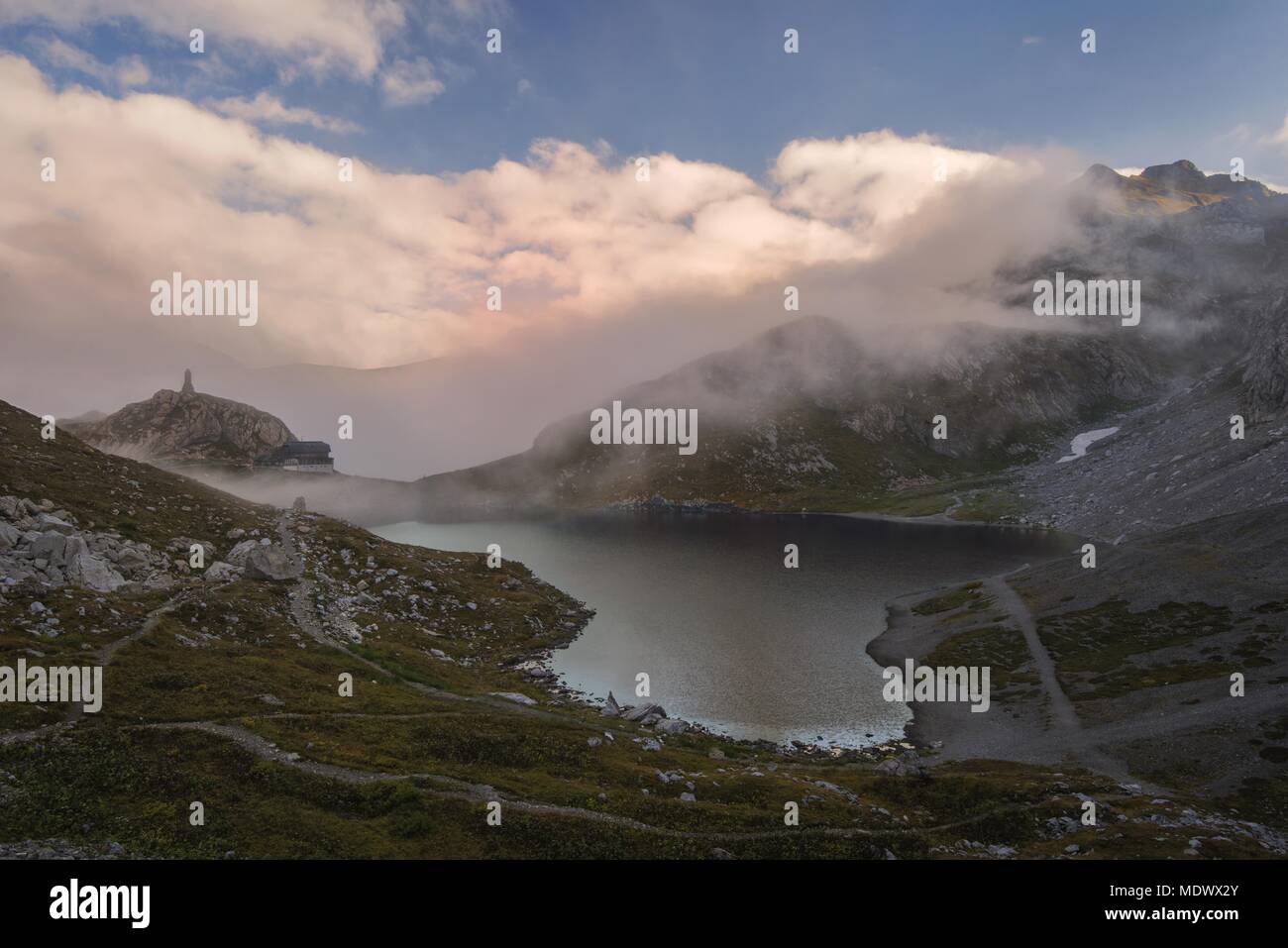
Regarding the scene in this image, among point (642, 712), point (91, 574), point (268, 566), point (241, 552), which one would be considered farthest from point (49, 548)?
point (642, 712)

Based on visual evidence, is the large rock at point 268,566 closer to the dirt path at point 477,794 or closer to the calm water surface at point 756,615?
the calm water surface at point 756,615

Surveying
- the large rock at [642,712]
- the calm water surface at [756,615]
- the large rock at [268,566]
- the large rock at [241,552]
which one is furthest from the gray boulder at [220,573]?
the large rock at [642,712]

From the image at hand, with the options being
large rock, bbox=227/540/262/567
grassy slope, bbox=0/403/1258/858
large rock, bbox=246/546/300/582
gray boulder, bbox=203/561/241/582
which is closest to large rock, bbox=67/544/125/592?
grassy slope, bbox=0/403/1258/858

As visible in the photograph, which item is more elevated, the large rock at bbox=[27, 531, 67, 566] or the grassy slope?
the large rock at bbox=[27, 531, 67, 566]

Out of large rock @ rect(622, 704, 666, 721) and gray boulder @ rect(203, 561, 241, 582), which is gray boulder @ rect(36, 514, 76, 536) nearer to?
gray boulder @ rect(203, 561, 241, 582)

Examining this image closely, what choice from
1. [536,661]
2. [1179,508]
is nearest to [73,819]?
[536,661]

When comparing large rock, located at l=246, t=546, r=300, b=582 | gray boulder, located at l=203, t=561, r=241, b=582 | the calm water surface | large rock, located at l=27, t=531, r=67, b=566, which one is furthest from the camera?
large rock, located at l=246, t=546, r=300, b=582

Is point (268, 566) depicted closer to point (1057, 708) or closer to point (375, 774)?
point (375, 774)
